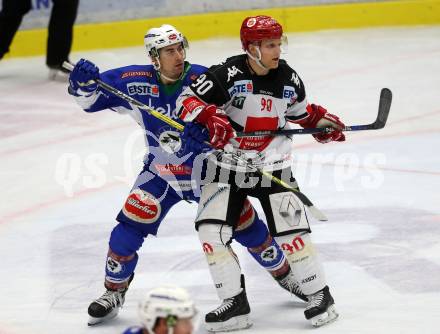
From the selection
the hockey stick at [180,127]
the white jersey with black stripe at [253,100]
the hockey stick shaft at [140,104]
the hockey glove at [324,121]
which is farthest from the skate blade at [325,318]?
the hockey stick shaft at [140,104]

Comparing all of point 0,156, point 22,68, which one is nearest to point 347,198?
point 0,156

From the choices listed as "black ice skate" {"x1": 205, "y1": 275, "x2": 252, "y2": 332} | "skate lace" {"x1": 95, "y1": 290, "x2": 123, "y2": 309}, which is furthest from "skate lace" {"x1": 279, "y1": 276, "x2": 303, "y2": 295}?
"skate lace" {"x1": 95, "y1": 290, "x2": 123, "y2": 309}

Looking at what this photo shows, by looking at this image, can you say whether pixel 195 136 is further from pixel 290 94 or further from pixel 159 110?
pixel 290 94

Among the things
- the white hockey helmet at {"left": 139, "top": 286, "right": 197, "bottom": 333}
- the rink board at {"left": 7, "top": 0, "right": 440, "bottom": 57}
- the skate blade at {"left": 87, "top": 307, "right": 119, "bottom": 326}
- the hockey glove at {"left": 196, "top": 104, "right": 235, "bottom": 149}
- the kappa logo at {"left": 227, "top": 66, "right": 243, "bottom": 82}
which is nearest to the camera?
the white hockey helmet at {"left": 139, "top": 286, "right": 197, "bottom": 333}

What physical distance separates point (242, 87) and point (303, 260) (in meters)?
0.70

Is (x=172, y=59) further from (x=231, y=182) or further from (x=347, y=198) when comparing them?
(x=347, y=198)

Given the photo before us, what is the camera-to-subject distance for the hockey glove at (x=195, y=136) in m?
4.30

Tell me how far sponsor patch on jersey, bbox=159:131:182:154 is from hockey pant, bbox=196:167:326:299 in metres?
0.23

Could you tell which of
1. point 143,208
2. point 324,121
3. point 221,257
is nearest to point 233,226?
point 221,257

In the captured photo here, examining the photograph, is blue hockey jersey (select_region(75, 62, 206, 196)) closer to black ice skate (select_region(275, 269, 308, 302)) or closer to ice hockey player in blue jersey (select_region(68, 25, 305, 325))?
ice hockey player in blue jersey (select_region(68, 25, 305, 325))

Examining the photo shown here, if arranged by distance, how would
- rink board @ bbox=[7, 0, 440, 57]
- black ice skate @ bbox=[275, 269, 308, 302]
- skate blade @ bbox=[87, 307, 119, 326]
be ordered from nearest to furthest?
skate blade @ bbox=[87, 307, 119, 326] < black ice skate @ bbox=[275, 269, 308, 302] < rink board @ bbox=[7, 0, 440, 57]

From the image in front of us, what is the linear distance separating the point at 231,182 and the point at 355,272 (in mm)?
883

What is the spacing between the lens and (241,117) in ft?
Answer: 14.2

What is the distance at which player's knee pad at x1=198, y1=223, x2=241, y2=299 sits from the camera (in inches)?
168
